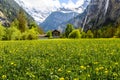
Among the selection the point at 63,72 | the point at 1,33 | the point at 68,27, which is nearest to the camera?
the point at 63,72

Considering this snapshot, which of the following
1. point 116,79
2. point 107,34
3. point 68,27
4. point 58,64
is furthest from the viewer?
point 68,27

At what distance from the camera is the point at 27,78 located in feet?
33.2

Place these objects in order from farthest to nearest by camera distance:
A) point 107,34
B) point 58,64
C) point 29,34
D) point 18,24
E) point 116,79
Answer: point 18,24, point 107,34, point 29,34, point 58,64, point 116,79

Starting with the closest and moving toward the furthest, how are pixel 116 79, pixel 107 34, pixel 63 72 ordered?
pixel 116 79 < pixel 63 72 < pixel 107 34

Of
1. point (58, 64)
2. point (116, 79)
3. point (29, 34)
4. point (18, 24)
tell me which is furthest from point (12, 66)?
point (18, 24)

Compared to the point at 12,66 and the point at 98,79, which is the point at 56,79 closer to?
the point at 98,79

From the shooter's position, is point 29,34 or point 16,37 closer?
point 16,37

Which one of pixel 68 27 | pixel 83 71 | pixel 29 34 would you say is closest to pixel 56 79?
pixel 83 71

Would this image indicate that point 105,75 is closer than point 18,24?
Yes

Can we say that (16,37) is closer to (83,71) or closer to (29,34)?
(29,34)

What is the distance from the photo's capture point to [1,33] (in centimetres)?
11844

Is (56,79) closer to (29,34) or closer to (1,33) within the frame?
(1,33)

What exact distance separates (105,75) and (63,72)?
1.54 m

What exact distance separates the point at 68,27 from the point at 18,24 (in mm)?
31471
